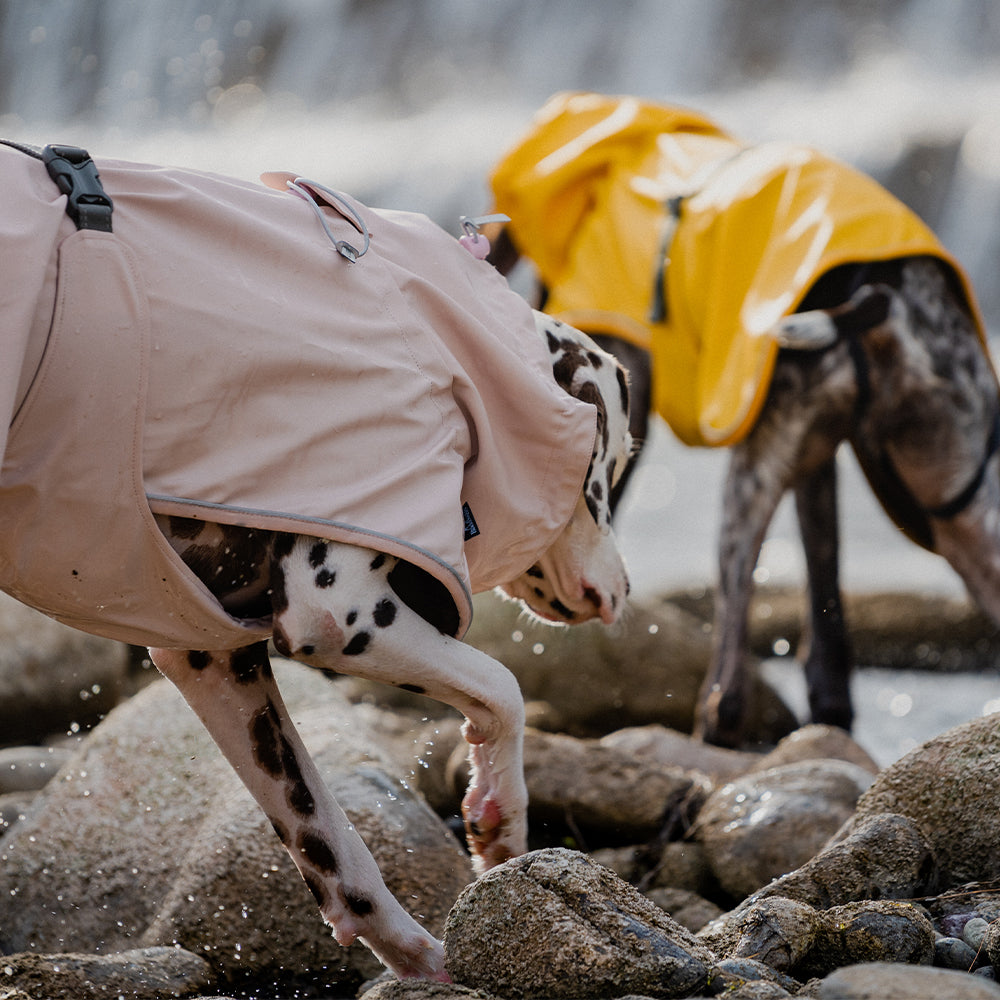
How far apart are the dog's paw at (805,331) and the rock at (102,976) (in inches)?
127

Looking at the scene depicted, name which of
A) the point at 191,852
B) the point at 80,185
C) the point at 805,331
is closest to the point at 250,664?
the point at 191,852

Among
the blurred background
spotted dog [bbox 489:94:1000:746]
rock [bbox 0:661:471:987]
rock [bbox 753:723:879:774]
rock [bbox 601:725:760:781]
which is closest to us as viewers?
rock [bbox 0:661:471:987]

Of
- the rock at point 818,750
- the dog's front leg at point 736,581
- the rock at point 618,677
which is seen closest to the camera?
the rock at point 818,750

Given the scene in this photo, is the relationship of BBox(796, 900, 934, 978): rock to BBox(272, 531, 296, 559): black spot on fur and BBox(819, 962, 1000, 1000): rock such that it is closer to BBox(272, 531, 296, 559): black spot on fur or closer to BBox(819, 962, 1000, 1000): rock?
BBox(819, 962, 1000, 1000): rock

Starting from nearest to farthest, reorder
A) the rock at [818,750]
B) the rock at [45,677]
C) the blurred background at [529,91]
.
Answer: the rock at [818,750] → the rock at [45,677] → the blurred background at [529,91]

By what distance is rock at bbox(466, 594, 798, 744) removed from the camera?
6648mm

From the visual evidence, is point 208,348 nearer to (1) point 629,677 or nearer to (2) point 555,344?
(2) point 555,344

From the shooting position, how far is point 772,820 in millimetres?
4117

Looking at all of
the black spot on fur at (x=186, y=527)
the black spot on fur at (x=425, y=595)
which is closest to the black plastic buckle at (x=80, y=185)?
the black spot on fur at (x=186, y=527)

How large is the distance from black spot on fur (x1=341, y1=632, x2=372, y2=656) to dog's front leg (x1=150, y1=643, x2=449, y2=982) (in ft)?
1.72

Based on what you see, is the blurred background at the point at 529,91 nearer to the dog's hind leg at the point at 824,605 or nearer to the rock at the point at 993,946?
the dog's hind leg at the point at 824,605

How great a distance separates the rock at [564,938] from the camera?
94.0 inches

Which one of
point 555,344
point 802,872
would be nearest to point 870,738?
point 802,872

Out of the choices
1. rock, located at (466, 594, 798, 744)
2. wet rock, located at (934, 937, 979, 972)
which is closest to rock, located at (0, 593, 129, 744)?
rock, located at (466, 594, 798, 744)
